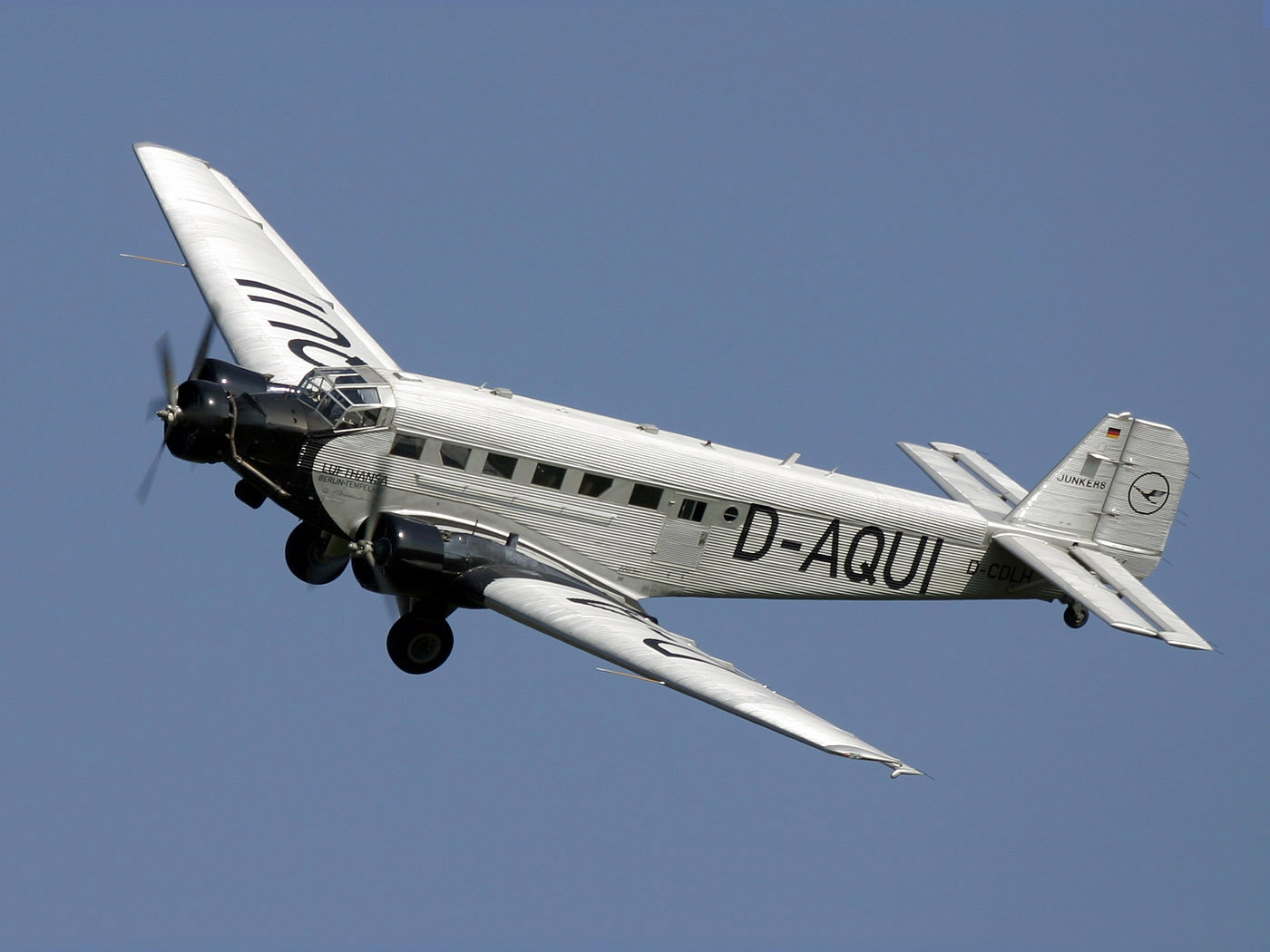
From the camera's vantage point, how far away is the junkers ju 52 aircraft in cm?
2736

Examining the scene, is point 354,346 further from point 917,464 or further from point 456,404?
point 917,464

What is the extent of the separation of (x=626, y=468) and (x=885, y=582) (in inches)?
198

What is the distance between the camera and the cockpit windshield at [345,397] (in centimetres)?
2795

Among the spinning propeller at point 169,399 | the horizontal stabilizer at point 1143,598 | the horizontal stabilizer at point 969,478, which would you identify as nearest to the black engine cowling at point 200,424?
the spinning propeller at point 169,399

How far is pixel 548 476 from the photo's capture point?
28.8 m

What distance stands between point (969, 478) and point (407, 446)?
10.8 m

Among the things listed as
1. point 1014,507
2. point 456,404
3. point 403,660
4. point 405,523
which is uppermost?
point 1014,507

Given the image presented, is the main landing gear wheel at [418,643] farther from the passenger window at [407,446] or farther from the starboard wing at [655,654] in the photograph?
the passenger window at [407,446]

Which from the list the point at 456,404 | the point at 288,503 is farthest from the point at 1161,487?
the point at 288,503

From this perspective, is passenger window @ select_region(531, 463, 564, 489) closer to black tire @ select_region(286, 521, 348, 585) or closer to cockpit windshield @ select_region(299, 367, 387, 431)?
cockpit windshield @ select_region(299, 367, 387, 431)

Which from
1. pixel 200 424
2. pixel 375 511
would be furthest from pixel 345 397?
pixel 200 424

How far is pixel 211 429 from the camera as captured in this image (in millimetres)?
27234

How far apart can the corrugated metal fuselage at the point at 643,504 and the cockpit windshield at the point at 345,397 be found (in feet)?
0.70

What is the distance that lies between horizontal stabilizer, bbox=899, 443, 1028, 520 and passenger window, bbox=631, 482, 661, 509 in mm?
6016
